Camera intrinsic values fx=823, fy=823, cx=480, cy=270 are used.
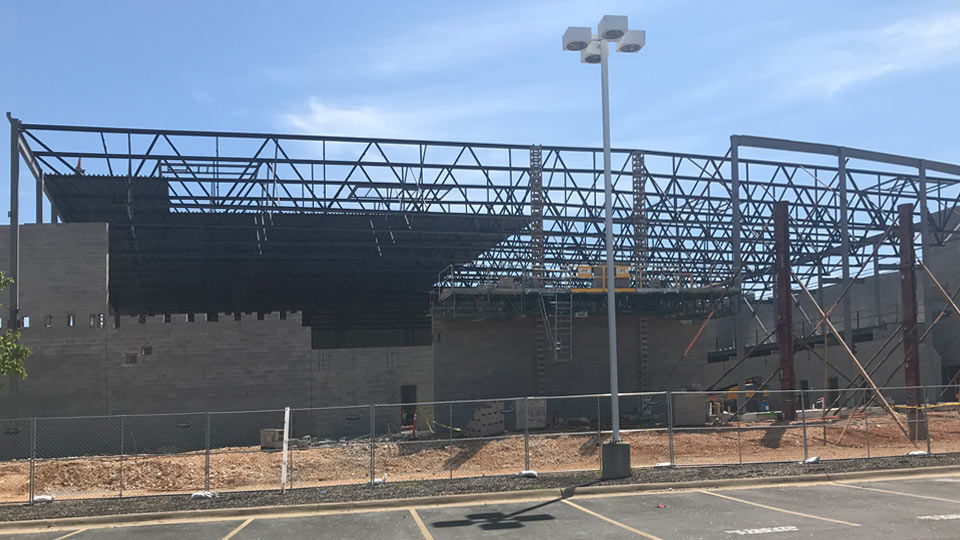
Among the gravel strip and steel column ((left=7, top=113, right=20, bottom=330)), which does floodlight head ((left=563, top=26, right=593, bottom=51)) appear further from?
steel column ((left=7, top=113, right=20, bottom=330))

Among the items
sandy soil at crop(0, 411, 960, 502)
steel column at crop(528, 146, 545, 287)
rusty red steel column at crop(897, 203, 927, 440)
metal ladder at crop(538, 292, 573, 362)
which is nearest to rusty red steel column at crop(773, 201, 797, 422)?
sandy soil at crop(0, 411, 960, 502)

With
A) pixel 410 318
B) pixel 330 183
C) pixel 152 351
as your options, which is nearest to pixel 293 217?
pixel 330 183

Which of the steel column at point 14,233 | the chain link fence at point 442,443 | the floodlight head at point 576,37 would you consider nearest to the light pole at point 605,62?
the floodlight head at point 576,37

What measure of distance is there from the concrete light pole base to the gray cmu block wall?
23.4 m

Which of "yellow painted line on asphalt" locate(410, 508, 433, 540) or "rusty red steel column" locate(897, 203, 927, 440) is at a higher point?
"rusty red steel column" locate(897, 203, 927, 440)

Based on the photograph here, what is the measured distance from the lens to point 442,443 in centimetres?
2858

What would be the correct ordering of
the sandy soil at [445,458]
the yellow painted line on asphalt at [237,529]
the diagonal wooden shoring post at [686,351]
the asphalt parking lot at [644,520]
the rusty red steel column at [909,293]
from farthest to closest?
the diagonal wooden shoring post at [686,351] < the rusty red steel column at [909,293] < the sandy soil at [445,458] < the yellow painted line on asphalt at [237,529] < the asphalt parking lot at [644,520]

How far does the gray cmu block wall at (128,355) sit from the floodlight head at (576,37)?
26.2 meters

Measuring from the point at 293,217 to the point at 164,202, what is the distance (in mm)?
7158

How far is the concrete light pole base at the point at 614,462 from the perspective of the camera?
1775 cm

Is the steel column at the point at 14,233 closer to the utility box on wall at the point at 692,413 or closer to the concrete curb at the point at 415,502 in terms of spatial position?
the concrete curb at the point at 415,502

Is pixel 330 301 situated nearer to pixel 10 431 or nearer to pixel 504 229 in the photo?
pixel 504 229

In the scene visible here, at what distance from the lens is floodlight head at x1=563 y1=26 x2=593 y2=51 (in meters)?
16.8

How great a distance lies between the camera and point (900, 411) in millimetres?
35031
